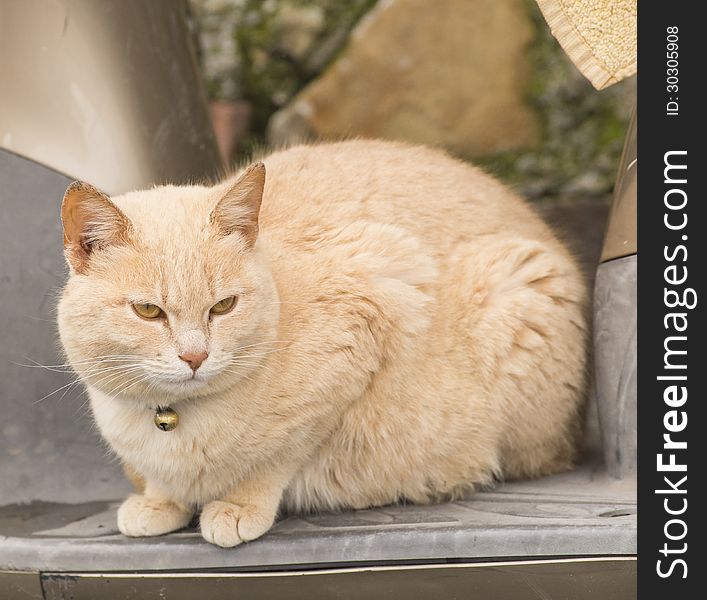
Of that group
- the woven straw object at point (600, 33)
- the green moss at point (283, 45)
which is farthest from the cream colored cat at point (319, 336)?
the green moss at point (283, 45)

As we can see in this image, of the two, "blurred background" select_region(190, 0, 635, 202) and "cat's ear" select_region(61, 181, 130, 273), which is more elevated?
"blurred background" select_region(190, 0, 635, 202)

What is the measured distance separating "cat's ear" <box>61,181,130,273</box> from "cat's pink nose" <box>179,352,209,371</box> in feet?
0.81

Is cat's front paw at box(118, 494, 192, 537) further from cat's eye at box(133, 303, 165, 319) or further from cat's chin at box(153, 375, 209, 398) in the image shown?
cat's eye at box(133, 303, 165, 319)

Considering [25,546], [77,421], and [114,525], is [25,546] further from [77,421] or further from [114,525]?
[77,421]

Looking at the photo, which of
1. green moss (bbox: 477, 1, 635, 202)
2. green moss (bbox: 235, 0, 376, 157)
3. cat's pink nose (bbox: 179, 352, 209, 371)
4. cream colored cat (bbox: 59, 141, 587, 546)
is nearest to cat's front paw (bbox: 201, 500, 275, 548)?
cream colored cat (bbox: 59, 141, 587, 546)

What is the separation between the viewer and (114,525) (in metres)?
1.97

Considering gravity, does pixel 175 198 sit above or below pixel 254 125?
below

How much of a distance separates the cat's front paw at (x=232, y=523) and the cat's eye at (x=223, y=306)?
434mm

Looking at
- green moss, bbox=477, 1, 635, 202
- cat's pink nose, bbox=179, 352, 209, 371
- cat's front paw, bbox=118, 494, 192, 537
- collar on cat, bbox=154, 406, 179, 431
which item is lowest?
cat's front paw, bbox=118, 494, 192, 537

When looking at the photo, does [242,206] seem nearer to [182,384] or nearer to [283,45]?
[182,384]

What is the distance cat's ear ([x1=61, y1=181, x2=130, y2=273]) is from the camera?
154 centimetres

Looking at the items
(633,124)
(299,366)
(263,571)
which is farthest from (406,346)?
(633,124)

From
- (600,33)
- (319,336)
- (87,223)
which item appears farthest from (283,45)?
(87,223)

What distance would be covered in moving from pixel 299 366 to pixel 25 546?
0.67m
